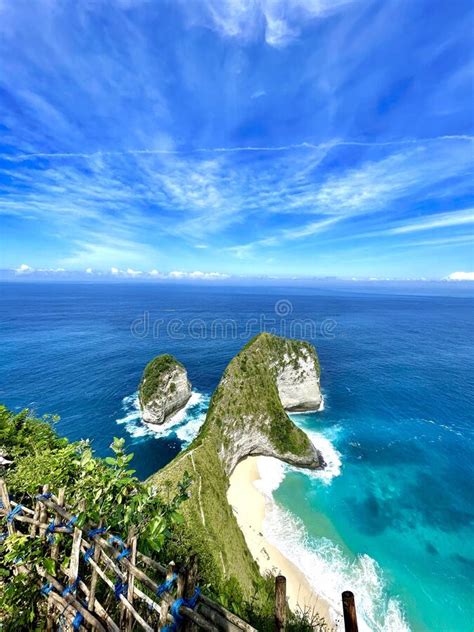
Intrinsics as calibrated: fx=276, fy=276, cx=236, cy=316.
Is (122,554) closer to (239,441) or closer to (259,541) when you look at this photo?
(259,541)

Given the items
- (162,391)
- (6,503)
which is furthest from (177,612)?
(162,391)

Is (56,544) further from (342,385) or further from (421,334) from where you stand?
(421,334)

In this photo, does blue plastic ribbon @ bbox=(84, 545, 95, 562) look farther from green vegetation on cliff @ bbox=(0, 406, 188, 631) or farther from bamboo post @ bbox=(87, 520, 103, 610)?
green vegetation on cliff @ bbox=(0, 406, 188, 631)

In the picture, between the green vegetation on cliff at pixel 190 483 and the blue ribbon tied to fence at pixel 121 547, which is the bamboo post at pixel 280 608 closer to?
the green vegetation on cliff at pixel 190 483

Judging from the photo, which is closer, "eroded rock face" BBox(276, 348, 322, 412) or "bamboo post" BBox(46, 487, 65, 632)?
"bamboo post" BBox(46, 487, 65, 632)

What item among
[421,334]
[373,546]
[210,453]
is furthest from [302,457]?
[421,334]

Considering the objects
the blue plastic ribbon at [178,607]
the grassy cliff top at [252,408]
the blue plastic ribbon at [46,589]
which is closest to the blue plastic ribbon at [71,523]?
the blue plastic ribbon at [46,589]

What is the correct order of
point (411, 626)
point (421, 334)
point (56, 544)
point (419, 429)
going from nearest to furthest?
point (56, 544), point (411, 626), point (419, 429), point (421, 334)

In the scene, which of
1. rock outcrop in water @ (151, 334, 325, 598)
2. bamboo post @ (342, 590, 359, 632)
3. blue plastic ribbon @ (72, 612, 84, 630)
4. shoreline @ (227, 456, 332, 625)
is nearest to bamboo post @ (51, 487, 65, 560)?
blue plastic ribbon @ (72, 612, 84, 630)
